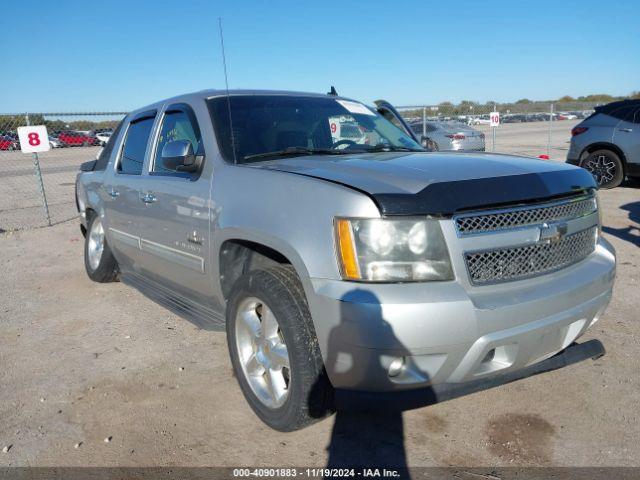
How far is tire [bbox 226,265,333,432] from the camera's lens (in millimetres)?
2395

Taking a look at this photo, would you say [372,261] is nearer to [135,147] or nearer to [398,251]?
[398,251]

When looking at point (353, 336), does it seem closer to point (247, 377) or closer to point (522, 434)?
point (247, 377)

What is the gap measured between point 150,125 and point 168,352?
178 centimetres

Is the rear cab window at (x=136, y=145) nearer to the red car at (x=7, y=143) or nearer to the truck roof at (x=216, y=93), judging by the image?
the truck roof at (x=216, y=93)

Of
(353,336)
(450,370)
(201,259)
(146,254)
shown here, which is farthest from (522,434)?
(146,254)

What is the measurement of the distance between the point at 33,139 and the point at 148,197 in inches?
242

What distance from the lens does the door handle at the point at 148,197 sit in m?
3.72

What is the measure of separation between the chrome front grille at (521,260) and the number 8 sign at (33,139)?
8.41 metres

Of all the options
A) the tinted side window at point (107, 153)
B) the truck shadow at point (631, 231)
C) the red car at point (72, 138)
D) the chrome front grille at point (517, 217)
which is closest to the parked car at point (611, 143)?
the truck shadow at point (631, 231)

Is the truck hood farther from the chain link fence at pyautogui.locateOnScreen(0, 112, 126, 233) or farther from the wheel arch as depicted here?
the chain link fence at pyautogui.locateOnScreen(0, 112, 126, 233)

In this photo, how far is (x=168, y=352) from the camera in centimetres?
385

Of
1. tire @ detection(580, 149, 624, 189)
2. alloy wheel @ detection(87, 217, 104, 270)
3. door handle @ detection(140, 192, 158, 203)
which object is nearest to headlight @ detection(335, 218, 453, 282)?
door handle @ detection(140, 192, 158, 203)

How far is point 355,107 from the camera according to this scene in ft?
13.6

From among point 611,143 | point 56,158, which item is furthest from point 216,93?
point 56,158
